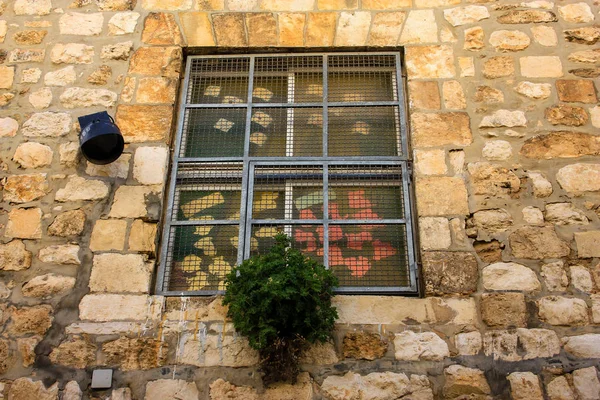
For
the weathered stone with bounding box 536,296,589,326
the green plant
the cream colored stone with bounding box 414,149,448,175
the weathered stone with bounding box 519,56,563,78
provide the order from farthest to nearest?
the weathered stone with bounding box 519,56,563,78 < the cream colored stone with bounding box 414,149,448,175 < the weathered stone with bounding box 536,296,589,326 < the green plant

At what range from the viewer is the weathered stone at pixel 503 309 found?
2840 millimetres

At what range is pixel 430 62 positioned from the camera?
141 inches

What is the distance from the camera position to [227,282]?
2.90m

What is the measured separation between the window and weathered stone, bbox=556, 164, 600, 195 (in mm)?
874

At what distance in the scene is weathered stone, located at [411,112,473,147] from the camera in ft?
10.9

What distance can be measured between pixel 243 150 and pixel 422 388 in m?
1.73

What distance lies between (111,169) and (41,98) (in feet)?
2.38

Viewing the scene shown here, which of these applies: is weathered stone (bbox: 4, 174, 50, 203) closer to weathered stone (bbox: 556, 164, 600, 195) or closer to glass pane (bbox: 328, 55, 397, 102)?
glass pane (bbox: 328, 55, 397, 102)

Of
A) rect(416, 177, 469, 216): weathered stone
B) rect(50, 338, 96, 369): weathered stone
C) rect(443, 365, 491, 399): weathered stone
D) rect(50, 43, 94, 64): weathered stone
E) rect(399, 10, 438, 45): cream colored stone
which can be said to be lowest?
rect(443, 365, 491, 399): weathered stone

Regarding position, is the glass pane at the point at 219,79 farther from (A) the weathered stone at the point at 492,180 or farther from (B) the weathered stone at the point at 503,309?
(B) the weathered stone at the point at 503,309

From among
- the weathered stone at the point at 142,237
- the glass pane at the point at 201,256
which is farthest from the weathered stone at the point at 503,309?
the weathered stone at the point at 142,237

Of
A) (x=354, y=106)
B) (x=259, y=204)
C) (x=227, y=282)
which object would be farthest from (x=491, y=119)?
(x=227, y=282)

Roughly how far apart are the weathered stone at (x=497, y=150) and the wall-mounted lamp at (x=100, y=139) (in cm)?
210

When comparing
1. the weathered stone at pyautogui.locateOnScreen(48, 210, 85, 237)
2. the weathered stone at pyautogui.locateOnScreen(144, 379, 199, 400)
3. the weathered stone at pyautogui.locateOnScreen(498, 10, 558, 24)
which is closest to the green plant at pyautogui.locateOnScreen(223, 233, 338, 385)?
the weathered stone at pyautogui.locateOnScreen(144, 379, 199, 400)
